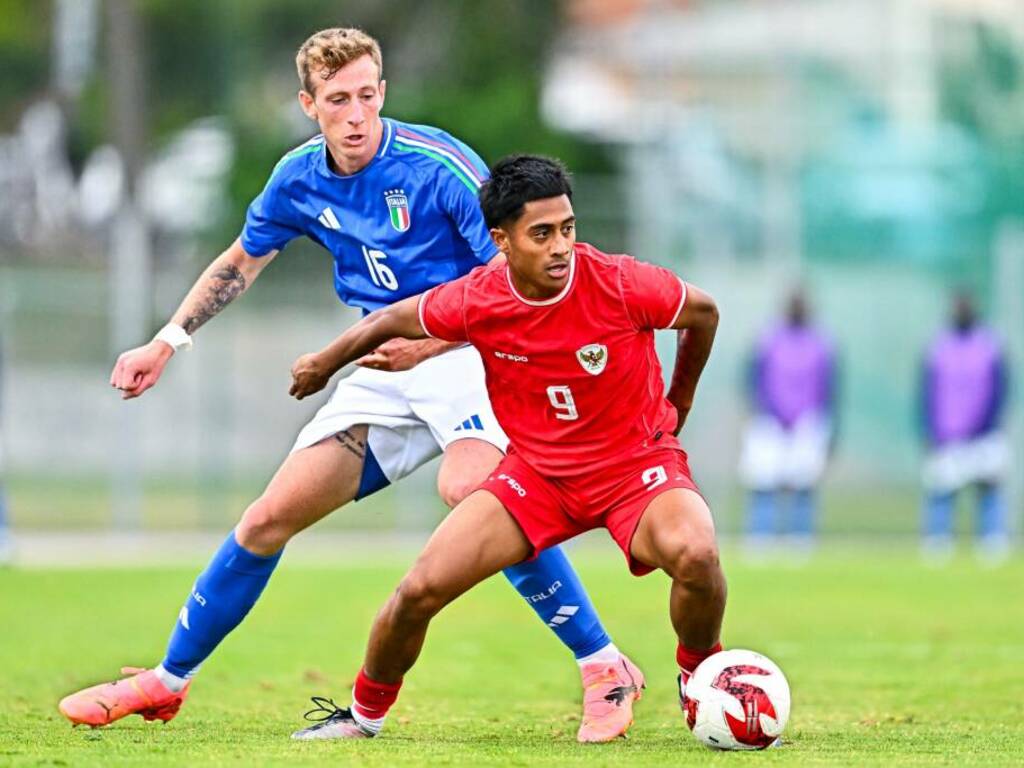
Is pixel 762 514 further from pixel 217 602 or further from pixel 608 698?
pixel 217 602

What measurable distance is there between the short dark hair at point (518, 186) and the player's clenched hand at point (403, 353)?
1.87ft

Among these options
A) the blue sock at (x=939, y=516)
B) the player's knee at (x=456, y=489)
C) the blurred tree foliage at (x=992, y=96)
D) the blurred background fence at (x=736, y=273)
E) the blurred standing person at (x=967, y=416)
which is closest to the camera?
the player's knee at (x=456, y=489)

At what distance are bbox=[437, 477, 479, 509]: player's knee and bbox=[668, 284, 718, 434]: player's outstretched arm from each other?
786 millimetres

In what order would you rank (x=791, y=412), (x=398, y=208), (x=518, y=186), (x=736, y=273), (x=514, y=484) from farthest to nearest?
(x=736, y=273) < (x=791, y=412) < (x=398, y=208) < (x=514, y=484) < (x=518, y=186)

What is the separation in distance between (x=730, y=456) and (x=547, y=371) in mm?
15406

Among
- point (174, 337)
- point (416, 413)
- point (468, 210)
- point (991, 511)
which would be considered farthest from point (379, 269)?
point (991, 511)

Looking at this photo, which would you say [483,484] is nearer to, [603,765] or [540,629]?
[603,765]

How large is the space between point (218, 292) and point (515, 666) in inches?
140

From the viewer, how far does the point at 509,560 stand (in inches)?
273

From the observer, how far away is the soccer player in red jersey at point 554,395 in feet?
22.4

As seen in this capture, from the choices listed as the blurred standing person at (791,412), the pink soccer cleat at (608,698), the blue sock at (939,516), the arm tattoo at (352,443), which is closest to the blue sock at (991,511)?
the blue sock at (939,516)

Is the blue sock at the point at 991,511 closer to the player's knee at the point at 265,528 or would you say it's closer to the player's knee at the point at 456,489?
the player's knee at the point at 456,489

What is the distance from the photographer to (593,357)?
6918 mm

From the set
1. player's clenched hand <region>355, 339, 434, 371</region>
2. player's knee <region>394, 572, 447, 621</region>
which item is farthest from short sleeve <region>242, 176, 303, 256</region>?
player's knee <region>394, 572, 447, 621</region>
